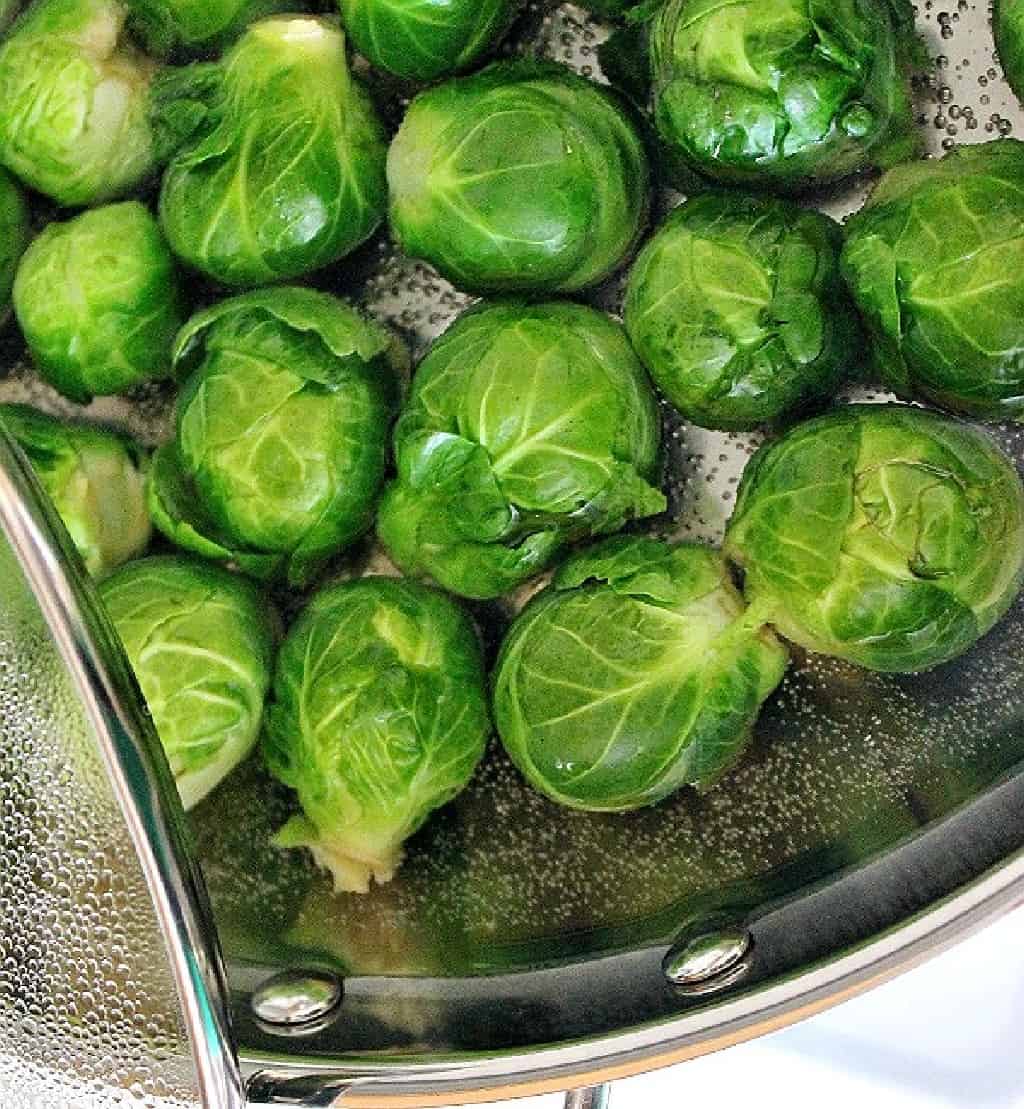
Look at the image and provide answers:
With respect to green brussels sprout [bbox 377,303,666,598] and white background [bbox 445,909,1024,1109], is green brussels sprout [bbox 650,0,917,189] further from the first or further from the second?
white background [bbox 445,909,1024,1109]

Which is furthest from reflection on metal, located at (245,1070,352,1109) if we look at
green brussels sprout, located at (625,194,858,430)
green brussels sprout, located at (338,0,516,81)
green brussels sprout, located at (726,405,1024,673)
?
green brussels sprout, located at (338,0,516,81)

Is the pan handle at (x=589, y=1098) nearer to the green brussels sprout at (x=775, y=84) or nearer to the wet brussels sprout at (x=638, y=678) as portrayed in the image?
the wet brussels sprout at (x=638, y=678)

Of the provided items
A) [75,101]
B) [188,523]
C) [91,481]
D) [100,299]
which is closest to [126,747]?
[188,523]

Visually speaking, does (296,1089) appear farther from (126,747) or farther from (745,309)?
(745,309)

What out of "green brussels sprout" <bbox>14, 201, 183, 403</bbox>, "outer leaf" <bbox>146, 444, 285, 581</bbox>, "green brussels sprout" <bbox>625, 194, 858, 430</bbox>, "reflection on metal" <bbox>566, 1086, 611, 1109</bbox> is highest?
"green brussels sprout" <bbox>14, 201, 183, 403</bbox>

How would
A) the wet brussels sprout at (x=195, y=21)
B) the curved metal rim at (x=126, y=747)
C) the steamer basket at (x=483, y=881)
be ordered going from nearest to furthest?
the curved metal rim at (x=126, y=747)
the steamer basket at (x=483, y=881)
the wet brussels sprout at (x=195, y=21)

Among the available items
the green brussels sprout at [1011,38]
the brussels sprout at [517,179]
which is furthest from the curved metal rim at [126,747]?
the green brussels sprout at [1011,38]

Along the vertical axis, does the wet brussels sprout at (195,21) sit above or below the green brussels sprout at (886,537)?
above
